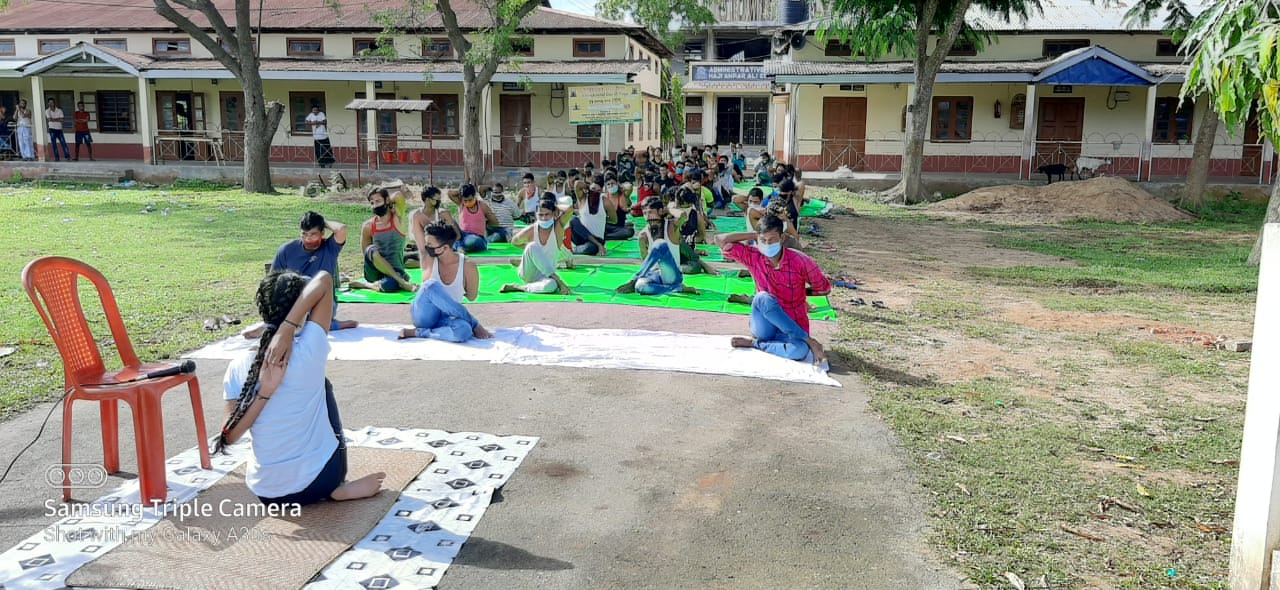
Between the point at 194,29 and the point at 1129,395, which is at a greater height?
the point at 194,29

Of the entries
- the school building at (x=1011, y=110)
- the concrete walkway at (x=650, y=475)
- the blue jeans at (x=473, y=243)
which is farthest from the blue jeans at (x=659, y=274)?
the school building at (x=1011, y=110)

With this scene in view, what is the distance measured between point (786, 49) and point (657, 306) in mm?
22768

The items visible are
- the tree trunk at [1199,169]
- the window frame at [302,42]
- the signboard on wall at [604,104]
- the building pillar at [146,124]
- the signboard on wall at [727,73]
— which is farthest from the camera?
the signboard on wall at [727,73]

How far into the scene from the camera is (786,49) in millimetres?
30672

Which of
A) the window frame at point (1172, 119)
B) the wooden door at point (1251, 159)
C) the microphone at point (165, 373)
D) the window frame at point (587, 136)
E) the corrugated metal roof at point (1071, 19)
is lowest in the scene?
the microphone at point (165, 373)

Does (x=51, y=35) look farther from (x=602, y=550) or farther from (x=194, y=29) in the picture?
(x=602, y=550)

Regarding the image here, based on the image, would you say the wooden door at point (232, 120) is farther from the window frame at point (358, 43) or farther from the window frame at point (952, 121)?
the window frame at point (952, 121)

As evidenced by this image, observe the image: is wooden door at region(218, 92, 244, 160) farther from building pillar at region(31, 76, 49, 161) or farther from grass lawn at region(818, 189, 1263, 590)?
grass lawn at region(818, 189, 1263, 590)

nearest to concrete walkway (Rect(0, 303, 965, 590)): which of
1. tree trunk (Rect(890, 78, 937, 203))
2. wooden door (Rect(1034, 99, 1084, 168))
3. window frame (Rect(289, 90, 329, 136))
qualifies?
tree trunk (Rect(890, 78, 937, 203))

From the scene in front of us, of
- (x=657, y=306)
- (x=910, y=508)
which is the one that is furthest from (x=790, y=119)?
(x=910, y=508)

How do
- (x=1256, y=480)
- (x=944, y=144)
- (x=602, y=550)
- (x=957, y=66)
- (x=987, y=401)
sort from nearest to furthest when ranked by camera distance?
(x=1256, y=480) < (x=602, y=550) < (x=987, y=401) < (x=957, y=66) < (x=944, y=144)

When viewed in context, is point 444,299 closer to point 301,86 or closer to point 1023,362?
point 1023,362

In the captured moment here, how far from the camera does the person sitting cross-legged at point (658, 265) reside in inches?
404

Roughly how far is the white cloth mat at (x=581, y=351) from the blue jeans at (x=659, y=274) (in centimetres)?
187
